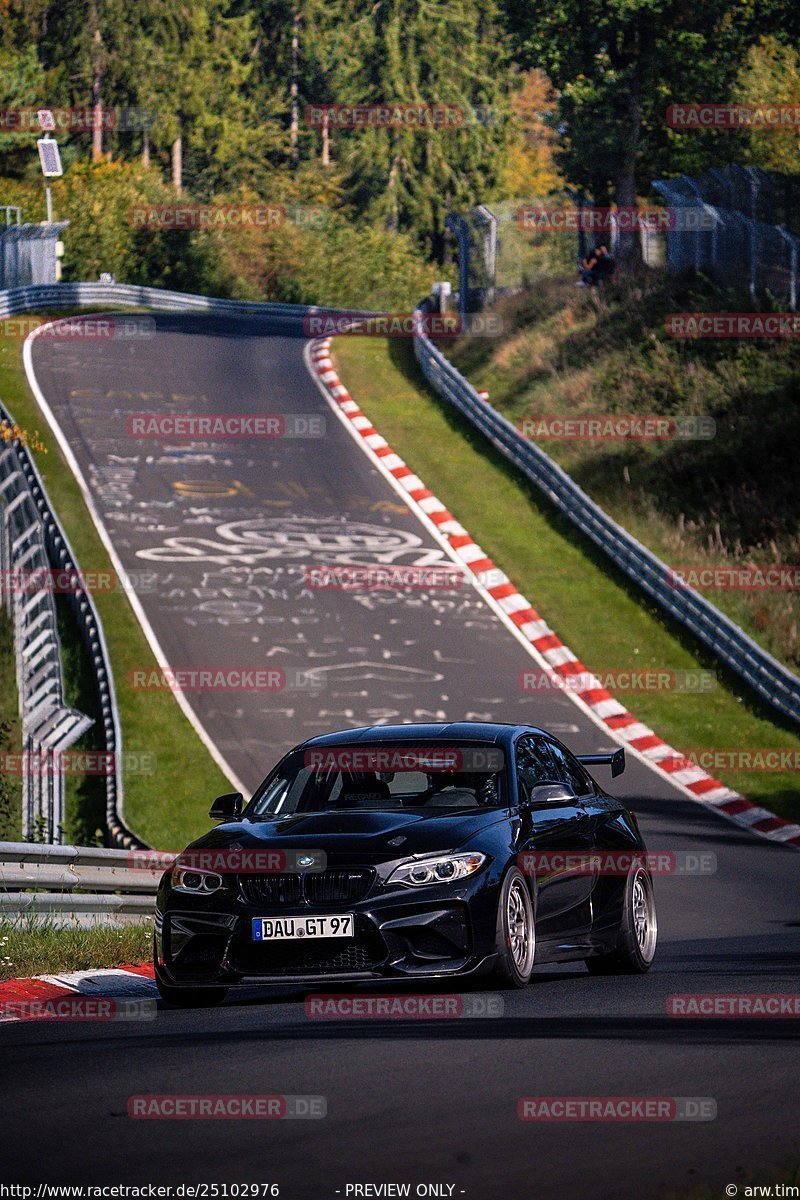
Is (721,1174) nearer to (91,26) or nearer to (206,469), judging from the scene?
(206,469)

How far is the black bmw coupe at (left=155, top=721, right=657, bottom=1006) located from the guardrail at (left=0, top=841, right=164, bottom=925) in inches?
58.6

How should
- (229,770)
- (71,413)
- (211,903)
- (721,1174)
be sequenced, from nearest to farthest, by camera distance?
(721,1174) → (211,903) → (229,770) → (71,413)

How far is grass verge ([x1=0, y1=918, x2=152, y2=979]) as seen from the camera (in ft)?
34.1

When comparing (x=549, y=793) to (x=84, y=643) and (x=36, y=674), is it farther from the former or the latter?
(x=84, y=643)

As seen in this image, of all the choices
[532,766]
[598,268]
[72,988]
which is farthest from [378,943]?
[598,268]

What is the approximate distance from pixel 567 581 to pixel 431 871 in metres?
20.2

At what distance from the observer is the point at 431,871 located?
29.5 ft

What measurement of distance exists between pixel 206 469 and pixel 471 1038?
27.1 metres

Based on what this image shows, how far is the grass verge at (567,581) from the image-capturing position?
23.5 meters

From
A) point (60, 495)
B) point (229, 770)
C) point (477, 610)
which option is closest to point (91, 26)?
point (60, 495)

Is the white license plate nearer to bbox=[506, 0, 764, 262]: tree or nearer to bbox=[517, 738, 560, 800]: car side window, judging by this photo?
bbox=[517, 738, 560, 800]: car side window

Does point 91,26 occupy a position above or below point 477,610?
above

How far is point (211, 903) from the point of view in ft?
30.2

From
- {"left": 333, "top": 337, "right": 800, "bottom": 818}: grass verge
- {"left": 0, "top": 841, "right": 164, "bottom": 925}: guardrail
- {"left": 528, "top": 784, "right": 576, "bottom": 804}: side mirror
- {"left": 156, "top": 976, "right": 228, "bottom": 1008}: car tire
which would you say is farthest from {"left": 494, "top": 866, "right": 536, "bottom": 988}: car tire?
{"left": 333, "top": 337, "right": 800, "bottom": 818}: grass verge
